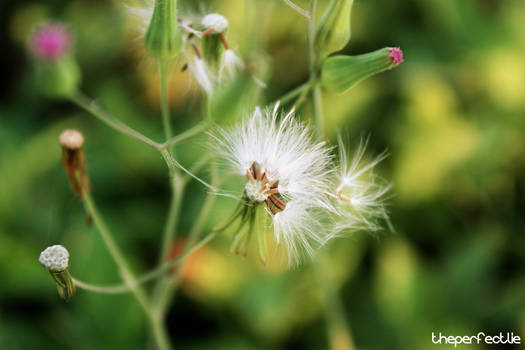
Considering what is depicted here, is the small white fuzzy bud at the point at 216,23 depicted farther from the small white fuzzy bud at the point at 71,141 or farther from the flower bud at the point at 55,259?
the flower bud at the point at 55,259

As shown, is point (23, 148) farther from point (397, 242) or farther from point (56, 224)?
point (397, 242)

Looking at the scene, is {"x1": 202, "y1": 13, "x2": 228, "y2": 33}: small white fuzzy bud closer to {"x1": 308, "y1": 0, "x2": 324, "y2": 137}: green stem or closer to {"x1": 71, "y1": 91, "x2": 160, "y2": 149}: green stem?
{"x1": 308, "y1": 0, "x2": 324, "y2": 137}: green stem

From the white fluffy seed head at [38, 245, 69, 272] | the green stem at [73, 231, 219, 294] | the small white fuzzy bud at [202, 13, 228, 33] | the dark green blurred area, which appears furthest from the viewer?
the dark green blurred area

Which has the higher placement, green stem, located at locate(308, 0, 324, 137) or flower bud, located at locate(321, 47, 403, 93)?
green stem, located at locate(308, 0, 324, 137)

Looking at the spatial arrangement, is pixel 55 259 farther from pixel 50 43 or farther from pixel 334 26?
pixel 50 43

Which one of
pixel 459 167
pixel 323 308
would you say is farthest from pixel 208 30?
pixel 459 167

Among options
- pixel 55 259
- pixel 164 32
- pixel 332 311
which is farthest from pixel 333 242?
pixel 55 259

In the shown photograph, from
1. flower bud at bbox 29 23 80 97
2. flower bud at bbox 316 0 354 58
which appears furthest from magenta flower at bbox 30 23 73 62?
flower bud at bbox 316 0 354 58
